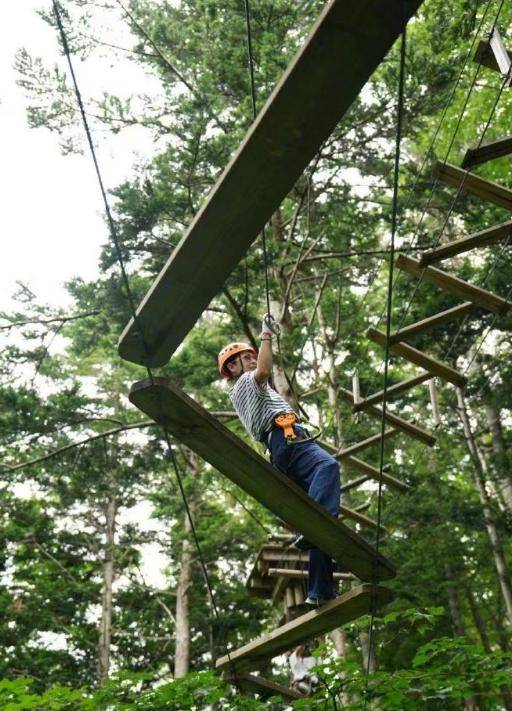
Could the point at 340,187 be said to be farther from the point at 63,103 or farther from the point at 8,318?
the point at 8,318

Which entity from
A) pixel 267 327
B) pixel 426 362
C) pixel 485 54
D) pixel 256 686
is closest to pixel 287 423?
pixel 267 327

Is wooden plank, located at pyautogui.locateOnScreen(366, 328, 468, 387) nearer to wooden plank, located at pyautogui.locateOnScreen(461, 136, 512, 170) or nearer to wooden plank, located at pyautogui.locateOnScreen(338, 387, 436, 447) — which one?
wooden plank, located at pyautogui.locateOnScreen(338, 387, 436, 447)

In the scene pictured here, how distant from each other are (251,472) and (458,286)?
2.58 m

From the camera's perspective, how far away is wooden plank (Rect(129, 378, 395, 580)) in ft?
11.5

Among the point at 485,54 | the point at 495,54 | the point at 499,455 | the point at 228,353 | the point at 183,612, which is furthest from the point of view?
the point at 183,612

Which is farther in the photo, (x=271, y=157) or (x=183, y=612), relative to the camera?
(x=183, y=612)

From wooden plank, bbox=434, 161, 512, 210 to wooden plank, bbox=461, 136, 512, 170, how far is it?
253mm

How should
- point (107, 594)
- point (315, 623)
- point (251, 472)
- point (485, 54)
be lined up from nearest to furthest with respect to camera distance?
1. point (251, 472)
2. point (315, 623)
3. point (485, 54)
4. point (107, 594)

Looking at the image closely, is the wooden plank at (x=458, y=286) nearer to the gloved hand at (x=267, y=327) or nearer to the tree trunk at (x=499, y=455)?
the gloved hand at (x=267, y=327)

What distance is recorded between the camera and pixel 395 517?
13859 millimetres

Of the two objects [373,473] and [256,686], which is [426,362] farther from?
[256,686]

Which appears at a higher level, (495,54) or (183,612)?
(183,612)

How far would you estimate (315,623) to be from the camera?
4480 mm

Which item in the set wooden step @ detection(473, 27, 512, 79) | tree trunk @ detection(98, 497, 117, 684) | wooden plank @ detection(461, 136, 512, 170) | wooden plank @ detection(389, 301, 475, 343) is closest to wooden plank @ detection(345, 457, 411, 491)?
wooden plank @ detection(389, 301, 475, 343)
